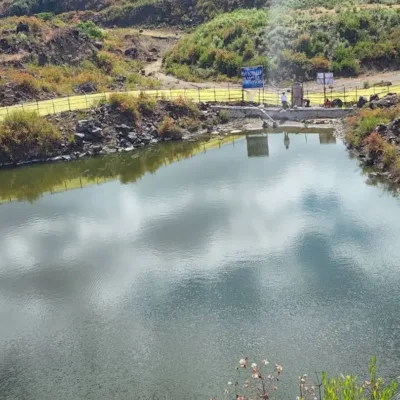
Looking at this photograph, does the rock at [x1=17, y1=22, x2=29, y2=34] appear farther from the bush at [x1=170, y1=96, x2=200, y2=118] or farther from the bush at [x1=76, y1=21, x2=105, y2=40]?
the bush at [x1=170, y1=96, x2=200, y2=118]

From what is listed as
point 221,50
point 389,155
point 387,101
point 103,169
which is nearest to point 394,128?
point 389,155

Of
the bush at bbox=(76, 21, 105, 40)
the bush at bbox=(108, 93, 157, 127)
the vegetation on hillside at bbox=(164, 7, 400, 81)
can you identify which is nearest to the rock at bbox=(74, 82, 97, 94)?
the bush at bbox=(108, 93, 157, 127)

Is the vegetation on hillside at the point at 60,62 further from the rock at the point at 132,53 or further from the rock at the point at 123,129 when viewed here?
the rock at the point at 123,129

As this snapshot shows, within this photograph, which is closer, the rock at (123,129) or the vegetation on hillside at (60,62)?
the rock at (123,129)

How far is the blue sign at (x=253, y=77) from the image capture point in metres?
46.1

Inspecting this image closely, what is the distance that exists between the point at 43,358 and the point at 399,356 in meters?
11.0

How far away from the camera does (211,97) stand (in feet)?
164

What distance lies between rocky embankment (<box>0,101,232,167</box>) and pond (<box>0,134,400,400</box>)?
5.76 m

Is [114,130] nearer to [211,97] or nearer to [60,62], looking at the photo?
[211,97]

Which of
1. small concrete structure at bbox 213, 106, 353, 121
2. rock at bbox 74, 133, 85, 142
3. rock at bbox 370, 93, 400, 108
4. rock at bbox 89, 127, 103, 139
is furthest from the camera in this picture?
small concrete structure at bbox 213, 106, 353, 121

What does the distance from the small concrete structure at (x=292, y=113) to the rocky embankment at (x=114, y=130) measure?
192cm

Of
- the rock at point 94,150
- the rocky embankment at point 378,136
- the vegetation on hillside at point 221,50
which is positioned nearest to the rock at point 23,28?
the vegetation on hillside at point 221,50

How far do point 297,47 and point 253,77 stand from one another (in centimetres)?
1317

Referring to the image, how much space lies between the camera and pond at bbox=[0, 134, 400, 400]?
663 inches
